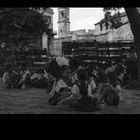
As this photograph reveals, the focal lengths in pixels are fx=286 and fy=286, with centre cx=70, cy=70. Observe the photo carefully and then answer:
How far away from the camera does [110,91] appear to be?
21.2ft

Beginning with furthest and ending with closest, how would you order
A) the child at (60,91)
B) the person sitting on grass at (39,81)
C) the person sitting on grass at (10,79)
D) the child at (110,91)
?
the person sitting on grass at (10,79), the person sitting on grass at (39,81), the child at (60,91), the child at (110,91)

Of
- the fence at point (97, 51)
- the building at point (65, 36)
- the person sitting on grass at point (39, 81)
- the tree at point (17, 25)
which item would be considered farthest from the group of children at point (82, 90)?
the tree at point (17, 25)

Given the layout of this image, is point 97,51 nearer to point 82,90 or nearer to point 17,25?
point 17,25

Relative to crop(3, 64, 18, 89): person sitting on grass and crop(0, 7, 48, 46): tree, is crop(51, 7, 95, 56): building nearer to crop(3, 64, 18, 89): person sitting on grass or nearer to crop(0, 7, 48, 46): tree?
crop(0, 7, 48, 46): tree

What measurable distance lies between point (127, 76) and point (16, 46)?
695 centimetres

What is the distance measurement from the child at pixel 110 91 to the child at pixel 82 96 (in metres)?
0.51

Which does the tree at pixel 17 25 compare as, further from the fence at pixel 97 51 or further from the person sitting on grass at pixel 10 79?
the person sitting on grass at pixel 10 79

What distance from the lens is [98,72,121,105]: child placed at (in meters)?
6.45

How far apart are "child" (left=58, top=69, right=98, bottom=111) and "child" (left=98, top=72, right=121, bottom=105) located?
1.68 feet

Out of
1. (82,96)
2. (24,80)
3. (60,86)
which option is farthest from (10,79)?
(82,96)

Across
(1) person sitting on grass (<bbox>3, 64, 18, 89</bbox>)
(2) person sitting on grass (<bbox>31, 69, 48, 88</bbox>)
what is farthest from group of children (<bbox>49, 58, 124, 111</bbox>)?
(1) person sitting on grass (<bbox>3, 64, 18, 89</bbox>)

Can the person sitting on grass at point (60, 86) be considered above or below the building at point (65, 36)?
below

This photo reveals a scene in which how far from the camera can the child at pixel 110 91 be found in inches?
254

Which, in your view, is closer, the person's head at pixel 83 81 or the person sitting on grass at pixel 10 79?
the person's head at pixel 83 81
